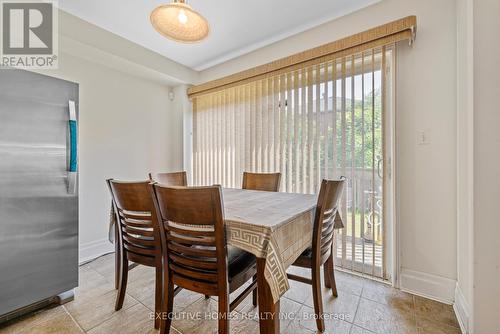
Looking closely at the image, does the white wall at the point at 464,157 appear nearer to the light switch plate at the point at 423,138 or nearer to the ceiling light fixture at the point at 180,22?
the light switch plate at the point at 423,138

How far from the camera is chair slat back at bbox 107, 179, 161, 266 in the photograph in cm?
139

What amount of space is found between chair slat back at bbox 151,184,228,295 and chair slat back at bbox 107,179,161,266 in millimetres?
163

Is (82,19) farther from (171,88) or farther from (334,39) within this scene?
(334,39)

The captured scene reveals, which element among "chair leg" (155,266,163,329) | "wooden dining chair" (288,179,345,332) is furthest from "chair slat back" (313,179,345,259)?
"chair leg" (155,266,163,329)

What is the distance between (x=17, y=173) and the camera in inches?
58.0

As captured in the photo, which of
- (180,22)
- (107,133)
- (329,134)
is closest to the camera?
(180,22)

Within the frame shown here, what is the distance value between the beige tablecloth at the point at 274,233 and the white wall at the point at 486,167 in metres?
0.91

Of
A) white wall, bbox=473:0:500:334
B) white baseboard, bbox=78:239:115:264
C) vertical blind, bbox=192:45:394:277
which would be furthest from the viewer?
white baseboard, bbox=78:239:115:264

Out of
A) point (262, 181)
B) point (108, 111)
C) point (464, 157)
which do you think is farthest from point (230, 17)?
point (464, 157)

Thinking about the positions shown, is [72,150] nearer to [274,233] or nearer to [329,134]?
[274,233]

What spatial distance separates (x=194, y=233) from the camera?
113 cm

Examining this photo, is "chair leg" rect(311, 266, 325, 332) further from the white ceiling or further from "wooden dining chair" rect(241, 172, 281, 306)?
the white ceiling

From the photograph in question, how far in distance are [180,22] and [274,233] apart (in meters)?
1.49

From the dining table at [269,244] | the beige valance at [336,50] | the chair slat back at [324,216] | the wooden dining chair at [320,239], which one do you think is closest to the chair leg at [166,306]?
the dining table at [269,244]
